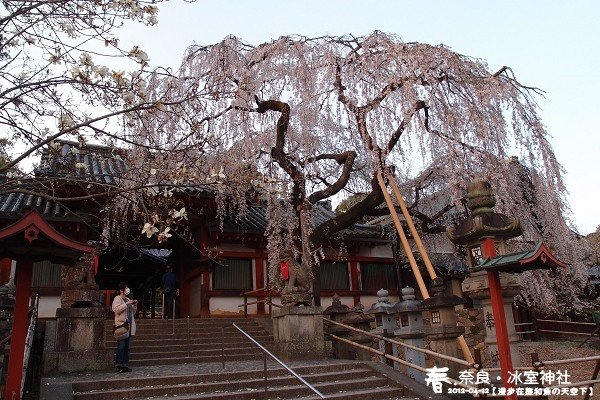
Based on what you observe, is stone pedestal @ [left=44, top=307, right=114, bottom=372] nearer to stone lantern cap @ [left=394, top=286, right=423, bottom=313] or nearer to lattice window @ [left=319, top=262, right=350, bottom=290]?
stone lantern cap @ [left=394, top=286, right=423, bottom=313]

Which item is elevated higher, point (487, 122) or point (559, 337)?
point (487, 122)

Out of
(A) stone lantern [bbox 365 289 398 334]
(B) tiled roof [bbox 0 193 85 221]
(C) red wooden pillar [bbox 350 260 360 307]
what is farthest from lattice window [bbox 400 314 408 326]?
(C) red wooden pillar [bbox 350 260 360 307]

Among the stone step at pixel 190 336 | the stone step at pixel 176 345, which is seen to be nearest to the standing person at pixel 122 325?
the stone step at pixel 176 345

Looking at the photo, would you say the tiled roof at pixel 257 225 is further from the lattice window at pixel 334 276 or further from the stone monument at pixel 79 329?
the stone monument at pixel 79 329

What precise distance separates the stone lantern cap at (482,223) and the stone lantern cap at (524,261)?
1775 mm

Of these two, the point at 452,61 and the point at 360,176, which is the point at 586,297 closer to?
the point at 360,176

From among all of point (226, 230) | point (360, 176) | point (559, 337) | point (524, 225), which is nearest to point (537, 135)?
point (524, 225)

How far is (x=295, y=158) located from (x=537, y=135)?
20.1ft

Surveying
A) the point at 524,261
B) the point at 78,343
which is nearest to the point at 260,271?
the point at 78,343

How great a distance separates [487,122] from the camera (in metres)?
11.1

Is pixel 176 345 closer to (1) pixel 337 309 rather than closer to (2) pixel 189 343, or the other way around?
(2) pixel 189 343

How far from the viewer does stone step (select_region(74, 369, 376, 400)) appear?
7387 mm

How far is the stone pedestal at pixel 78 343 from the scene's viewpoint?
9242mm

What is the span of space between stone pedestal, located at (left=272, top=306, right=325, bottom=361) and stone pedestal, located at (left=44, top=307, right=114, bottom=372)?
12.6ft
